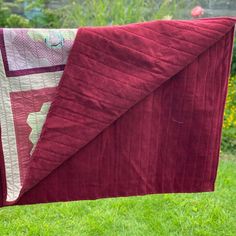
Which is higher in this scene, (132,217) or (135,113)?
(135,113)

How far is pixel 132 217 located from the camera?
2486 millimetres

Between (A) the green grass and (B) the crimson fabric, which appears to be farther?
(A) the green grass

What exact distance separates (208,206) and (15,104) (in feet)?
4.96

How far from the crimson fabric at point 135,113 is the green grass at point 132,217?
85 centimetres

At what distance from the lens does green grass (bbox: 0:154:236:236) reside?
2375 millimetres

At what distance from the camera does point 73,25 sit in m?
3.98

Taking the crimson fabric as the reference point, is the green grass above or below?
below

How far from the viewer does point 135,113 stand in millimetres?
1515

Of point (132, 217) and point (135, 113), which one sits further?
point (132, 217)

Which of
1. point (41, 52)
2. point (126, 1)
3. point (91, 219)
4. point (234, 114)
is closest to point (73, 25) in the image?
point (126, 1)

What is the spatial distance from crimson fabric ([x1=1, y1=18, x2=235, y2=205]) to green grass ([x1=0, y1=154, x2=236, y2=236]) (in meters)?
0.85

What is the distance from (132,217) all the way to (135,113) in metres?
1.10

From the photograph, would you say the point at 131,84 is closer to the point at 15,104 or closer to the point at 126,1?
the point at 15,104

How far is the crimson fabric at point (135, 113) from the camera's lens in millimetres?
1450
